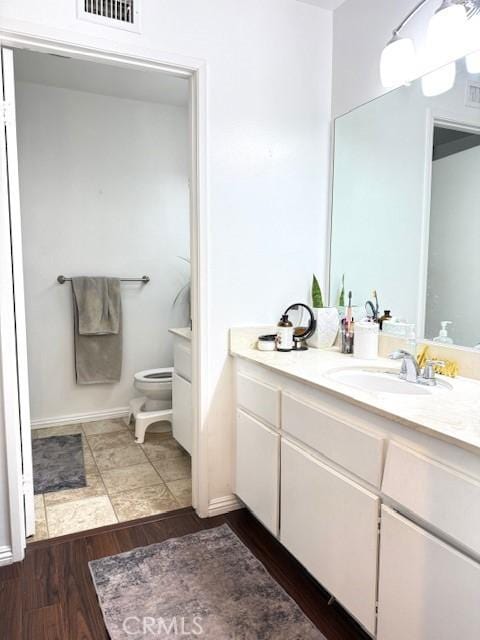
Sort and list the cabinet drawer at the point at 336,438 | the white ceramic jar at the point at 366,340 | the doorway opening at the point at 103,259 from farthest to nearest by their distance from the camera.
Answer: the doorway opening at the point at 103,259 < the white ceramic jar at the point at 366,340 < the cabinet drawer at the point at 336,438

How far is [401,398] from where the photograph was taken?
1435mm

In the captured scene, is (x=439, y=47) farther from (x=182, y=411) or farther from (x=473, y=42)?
(x=182, y=411)

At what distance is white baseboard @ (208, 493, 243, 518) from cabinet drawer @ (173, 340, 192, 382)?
27.1 inches


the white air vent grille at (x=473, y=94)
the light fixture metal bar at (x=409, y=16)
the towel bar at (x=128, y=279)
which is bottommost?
the towel bar at (x=128, y=279)

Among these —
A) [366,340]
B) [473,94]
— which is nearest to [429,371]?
[366,340]

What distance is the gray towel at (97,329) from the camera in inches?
138

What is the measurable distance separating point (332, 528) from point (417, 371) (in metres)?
0.63

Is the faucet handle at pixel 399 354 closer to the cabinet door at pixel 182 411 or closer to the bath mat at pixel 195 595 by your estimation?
the bath mat at pixel 195 595

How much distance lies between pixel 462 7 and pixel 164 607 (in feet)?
7.68

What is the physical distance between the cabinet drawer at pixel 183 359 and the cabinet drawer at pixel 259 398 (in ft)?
1.84

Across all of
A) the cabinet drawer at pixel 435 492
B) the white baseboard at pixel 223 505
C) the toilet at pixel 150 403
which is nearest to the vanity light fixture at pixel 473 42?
the cabinet drawer at pixel 435 492

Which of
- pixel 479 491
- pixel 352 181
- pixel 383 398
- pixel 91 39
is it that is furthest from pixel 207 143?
pixel 479 491

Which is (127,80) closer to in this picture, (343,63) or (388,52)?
(343,63)

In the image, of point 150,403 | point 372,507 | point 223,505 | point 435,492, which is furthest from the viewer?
point 150,403
